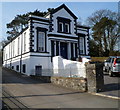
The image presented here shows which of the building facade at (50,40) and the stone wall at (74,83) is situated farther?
the building facade at (50,40)

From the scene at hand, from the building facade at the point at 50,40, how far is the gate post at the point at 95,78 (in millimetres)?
10505

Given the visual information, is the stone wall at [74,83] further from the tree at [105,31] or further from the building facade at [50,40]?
the tree at [105,31]

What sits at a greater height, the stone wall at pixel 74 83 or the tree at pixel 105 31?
the tree at pixel 105 31

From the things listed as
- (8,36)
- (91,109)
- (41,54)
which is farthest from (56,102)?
(8,36)

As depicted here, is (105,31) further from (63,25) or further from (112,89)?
(112,89)

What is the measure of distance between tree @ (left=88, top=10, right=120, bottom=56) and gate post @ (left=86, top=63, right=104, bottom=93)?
3087 centimetres

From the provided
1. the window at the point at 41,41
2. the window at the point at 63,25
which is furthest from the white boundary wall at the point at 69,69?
the window at the point at 63,25

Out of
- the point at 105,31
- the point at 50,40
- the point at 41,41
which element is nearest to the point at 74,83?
the point at 41,41

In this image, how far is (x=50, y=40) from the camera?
80.2ft

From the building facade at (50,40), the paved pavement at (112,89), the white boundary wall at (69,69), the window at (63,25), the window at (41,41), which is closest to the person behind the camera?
the paved pavement at (112,89)

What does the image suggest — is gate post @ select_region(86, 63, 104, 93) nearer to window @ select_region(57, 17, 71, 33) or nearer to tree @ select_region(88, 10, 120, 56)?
window @ select_region(57, 17, 71, 33)

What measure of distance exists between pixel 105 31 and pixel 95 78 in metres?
33.5

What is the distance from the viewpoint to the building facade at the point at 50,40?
75.2 ft

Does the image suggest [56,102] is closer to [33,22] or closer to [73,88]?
[73,88]
